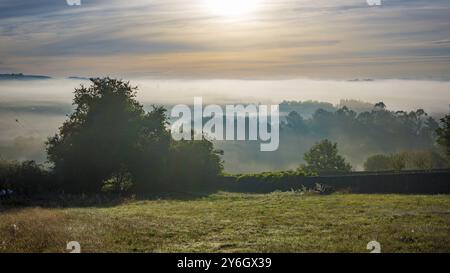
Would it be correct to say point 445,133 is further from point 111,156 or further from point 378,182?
point 111,156

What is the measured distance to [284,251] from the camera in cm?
2053

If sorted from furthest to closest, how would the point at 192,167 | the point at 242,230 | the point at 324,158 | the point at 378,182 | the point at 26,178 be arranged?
the point at 324,158
the point at 192,167
the point at 26,178
the point at 378,182
the point at 242,230

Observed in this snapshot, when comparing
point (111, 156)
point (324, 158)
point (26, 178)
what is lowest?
point (324, 158)

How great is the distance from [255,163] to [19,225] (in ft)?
544

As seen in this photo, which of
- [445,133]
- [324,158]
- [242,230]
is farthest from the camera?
[324,158]

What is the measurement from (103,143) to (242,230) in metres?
37.7

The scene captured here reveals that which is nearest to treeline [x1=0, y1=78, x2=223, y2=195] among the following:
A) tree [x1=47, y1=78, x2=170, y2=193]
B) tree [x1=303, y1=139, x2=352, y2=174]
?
tree [x1=47, y1=78, x2=170, y2=193]

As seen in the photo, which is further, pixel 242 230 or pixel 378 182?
pixel 378 182

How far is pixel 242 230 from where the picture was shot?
26.3 meters

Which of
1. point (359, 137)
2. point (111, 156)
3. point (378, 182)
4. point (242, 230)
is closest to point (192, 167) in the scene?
point (111, 156)

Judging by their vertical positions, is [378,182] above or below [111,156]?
below

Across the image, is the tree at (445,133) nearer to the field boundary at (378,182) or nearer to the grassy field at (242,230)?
the field boundary at (378,182)

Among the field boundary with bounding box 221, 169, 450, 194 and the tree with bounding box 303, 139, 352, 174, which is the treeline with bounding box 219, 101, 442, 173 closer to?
the tree with bounding box 303, 139, 352, 174
